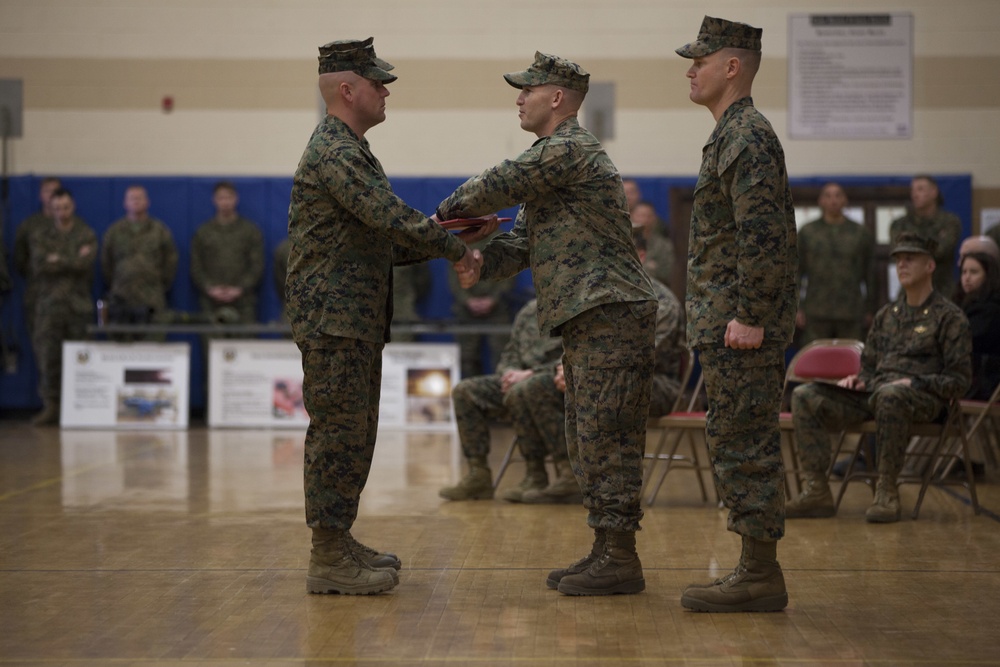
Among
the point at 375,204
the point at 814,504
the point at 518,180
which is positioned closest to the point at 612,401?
the point at 518,180

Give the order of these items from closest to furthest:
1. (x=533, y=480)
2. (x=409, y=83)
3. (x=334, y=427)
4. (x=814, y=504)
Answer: (x=334, y=427)
(x=814, y=504)
(x=533, y=480)
(x=409, y=83)

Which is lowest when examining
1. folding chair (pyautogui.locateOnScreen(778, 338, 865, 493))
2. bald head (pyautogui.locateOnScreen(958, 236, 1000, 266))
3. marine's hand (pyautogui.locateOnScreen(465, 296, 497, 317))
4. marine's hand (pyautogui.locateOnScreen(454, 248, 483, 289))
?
folding chair (pyautogui.locateOnScreen(778, 338, 865, 493))

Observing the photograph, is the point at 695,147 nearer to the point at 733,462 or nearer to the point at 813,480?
the point at 813,480

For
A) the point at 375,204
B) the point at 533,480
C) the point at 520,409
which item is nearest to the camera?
the point at 375,204

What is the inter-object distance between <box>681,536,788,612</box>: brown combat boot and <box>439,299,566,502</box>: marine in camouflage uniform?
8.59 feet

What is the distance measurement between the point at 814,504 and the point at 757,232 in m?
2.65

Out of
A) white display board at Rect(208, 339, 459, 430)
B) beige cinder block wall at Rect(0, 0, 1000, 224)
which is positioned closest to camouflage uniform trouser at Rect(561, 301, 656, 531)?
white display board at Rect(208, 339, 459, 430)

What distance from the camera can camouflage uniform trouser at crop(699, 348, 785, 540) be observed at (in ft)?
12.9

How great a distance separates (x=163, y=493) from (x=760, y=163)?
440 centimetres

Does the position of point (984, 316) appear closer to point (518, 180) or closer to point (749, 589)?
point (749, 589)

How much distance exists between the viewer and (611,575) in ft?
13.8

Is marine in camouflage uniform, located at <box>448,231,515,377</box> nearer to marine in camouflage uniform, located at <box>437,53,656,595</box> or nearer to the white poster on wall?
the white poster on wall

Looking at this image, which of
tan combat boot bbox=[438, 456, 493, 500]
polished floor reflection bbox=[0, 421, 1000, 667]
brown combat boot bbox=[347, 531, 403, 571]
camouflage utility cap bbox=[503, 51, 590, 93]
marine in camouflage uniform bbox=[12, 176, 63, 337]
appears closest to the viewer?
polished floor reflection bbox=[0, 421, 1000, 667]

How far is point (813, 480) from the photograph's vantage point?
614 cm
